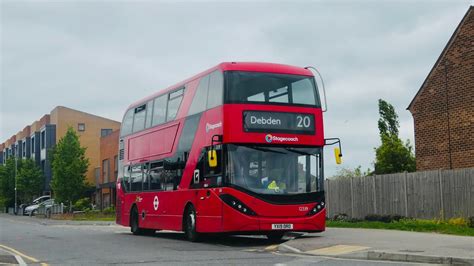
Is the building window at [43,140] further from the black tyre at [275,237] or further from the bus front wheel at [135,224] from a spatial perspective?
the black tyre at [275,237]

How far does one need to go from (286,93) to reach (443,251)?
6054mm

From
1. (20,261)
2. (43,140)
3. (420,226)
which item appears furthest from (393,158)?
(43,140)

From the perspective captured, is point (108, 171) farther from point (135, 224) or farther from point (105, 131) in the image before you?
point (135, 224)

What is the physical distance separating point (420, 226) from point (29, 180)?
64.8 metres

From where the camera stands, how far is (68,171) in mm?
64875

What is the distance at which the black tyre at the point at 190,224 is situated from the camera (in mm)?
18688

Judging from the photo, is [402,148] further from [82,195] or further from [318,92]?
[82,195]


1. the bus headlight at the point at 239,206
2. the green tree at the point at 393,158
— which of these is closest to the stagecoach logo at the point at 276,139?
the bus headlight at the point at 239,206

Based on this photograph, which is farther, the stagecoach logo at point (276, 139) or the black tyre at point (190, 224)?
the black tyre at point (190, 224)

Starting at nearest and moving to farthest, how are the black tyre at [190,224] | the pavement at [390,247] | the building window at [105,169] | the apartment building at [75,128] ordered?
the pavement at [390,247] → the black tyre at [190,224] → the building window at [105,169] → the apartment building at [75,128]

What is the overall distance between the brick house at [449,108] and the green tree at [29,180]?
2375 inches

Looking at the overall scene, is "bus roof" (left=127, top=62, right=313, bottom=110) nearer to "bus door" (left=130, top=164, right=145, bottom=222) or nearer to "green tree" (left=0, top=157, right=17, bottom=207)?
"bus door" (left=130, top=164, right=145, bottom=222)

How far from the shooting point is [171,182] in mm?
20500

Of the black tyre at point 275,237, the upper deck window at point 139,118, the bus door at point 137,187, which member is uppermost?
the upper deck window at point 139,118
